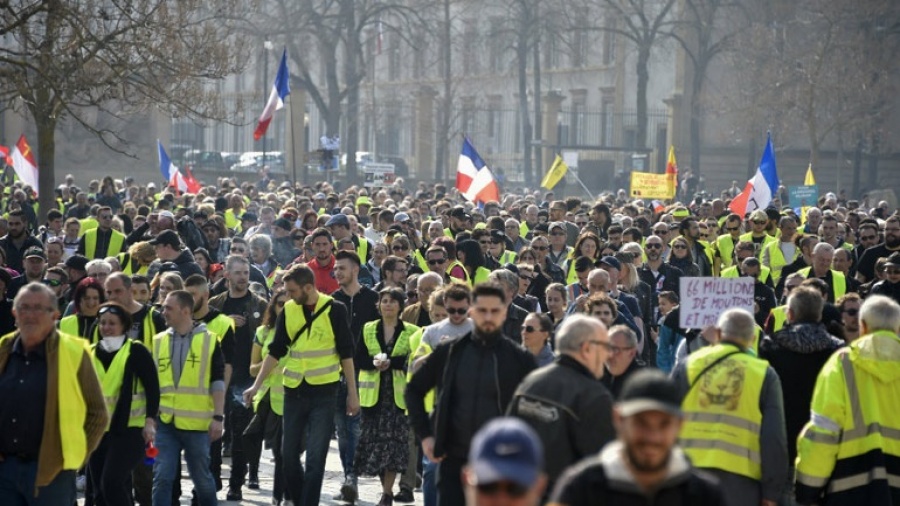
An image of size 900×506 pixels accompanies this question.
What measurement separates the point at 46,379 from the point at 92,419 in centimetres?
33

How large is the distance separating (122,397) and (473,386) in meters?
2.49

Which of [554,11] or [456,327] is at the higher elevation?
[554,11]

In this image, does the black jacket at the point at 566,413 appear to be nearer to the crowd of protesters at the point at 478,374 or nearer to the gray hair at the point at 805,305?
the crowd of protesters at the point at 478,374

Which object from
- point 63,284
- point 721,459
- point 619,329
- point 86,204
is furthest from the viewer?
point 86,204

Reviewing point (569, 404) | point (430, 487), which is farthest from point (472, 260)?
point (569, 404)

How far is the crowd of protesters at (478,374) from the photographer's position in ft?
22.5

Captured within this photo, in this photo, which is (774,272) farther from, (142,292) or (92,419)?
(92,419)

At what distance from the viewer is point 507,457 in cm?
418

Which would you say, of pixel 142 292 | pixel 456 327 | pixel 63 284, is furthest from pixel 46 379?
pixel 63 284

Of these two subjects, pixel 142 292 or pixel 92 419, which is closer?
pixel 92 419

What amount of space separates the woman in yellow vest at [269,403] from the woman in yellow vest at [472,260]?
297cm

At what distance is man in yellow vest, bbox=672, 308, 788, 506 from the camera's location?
771 centimetres

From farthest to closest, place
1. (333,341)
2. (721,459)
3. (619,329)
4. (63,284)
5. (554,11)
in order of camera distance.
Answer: (554,11)
(63,284)
(333,341)
(619,329)
(721,459)

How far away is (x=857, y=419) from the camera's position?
8141 mm
